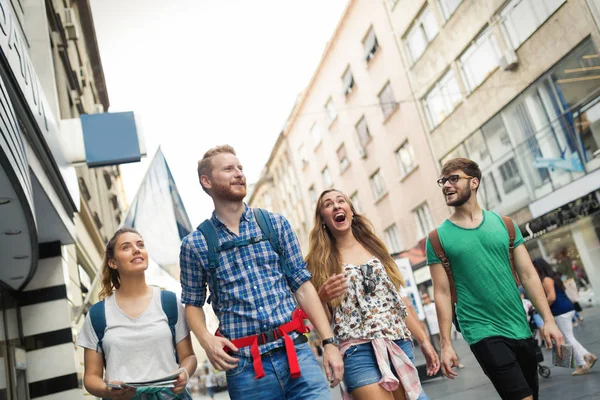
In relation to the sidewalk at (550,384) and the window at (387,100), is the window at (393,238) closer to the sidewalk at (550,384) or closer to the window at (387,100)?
the window at (387,100)

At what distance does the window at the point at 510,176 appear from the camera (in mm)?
18500

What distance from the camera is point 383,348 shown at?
382 centimetres

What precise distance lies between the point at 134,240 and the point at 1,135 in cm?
141

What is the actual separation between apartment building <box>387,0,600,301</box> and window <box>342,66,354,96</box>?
7.39 meters

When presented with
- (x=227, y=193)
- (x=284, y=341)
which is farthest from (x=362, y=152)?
(x=284, y=341)

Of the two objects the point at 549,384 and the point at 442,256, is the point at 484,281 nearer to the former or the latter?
the point at 442,256

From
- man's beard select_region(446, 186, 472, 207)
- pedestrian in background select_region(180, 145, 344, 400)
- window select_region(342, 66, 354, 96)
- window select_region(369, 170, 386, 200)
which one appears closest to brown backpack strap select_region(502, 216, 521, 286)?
man's beard select_region(446, 186, 472, 207)

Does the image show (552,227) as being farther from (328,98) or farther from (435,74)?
(328,98)

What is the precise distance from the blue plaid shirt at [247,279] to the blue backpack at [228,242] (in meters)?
0.02

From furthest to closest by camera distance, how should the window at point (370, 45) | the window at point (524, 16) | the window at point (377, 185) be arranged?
the window at point (377, 185), the window at point (370, 45), the window at point (524, 16)

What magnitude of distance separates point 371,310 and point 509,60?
15508 millimetres

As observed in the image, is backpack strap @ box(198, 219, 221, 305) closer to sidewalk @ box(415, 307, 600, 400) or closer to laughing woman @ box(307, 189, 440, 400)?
laughing woman @ box(307, 189, 440, 400)

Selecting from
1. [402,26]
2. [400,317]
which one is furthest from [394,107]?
[400,317]

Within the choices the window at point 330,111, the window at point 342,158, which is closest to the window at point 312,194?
the window at point 342,158
